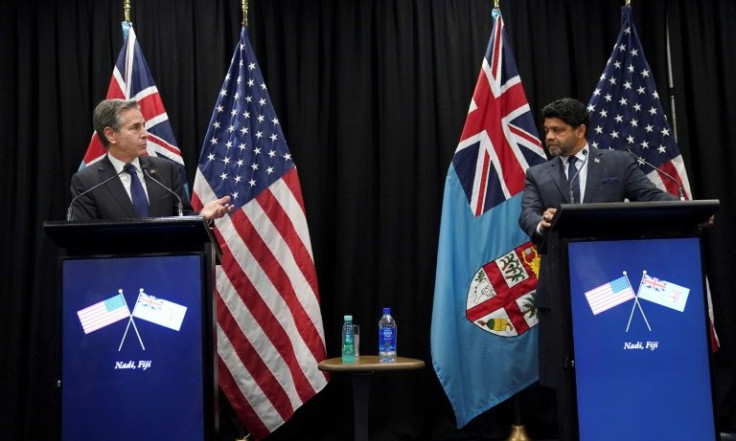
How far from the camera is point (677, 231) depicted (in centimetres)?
302

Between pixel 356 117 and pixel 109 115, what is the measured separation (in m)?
1.85

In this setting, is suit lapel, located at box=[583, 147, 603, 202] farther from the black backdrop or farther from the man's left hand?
the man's left hand

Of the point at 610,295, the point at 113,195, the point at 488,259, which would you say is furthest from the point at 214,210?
the point at 488,259

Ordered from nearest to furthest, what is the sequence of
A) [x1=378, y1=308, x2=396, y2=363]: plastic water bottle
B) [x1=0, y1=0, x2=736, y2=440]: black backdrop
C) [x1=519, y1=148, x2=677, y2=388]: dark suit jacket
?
1. [x1=519, y1=148, x2=677, y2=388]: dark suit jacket
2. [x1=378, y1=308, x2=396, y2=363]: plastic water bottle
3. [x1=0, y1=0, x2=736, y2=440]: black backdrop

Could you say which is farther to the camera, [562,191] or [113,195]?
[562,191]

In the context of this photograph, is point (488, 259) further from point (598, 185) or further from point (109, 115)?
point (109, 115)

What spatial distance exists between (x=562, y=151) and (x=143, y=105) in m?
2.41

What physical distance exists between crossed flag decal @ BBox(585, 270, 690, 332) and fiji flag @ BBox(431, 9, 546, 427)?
168cm

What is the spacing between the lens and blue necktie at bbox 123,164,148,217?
137 inches

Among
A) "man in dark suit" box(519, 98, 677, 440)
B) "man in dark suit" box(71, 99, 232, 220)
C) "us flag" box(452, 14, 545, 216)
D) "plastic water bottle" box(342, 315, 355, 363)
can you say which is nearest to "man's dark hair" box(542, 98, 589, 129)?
"man in dark suit" box(519, 98, 677, 440)

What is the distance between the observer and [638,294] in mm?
2910

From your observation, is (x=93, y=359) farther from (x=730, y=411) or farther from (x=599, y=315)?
(x=730, y=411)

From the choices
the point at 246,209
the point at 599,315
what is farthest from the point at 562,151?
the point at 246,209

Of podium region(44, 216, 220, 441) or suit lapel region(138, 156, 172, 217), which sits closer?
podium region(44, 216, 220, 441)
